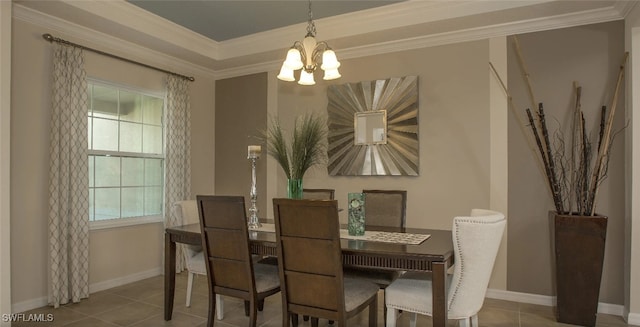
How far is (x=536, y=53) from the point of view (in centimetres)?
331

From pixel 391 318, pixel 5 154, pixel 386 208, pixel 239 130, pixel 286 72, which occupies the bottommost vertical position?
pixel 391 318

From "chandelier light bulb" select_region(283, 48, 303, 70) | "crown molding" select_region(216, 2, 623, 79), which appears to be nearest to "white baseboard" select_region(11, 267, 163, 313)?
"chandelier light bulb" select_region(283, 48, 303, 70)

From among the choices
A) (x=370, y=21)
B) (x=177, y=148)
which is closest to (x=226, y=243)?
(x=177, y=148)

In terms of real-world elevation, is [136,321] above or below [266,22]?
below

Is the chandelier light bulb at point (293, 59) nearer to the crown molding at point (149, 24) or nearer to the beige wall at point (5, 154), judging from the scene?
the crown molding at point (149, 24)

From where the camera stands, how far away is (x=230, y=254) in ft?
8.05

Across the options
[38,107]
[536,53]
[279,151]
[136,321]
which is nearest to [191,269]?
[136,321]

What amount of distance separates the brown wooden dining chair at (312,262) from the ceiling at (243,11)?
6.85 feet

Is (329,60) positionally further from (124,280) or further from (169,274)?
(124,280)

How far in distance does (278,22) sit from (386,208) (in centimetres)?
209

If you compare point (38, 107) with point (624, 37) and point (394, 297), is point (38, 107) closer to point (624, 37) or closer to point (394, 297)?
point (394, 297)

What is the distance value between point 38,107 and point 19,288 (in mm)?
1449

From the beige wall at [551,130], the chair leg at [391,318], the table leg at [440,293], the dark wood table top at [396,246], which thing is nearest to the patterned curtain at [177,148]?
the dark wood table top at [396,246]

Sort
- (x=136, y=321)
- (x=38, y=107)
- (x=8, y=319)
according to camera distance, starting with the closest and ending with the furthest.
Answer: (x=8, y=319), (x=136, y=321), (x=38, y=107)
